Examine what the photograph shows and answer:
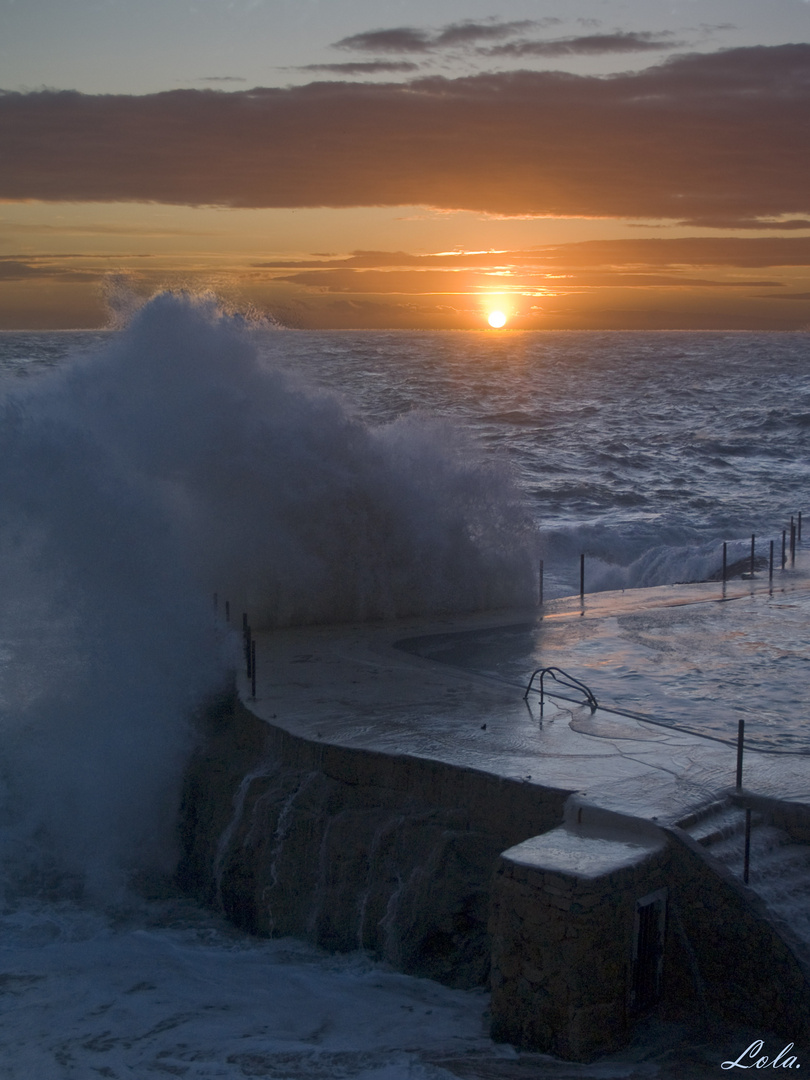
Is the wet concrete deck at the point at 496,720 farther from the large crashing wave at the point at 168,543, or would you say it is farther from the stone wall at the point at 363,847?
the large crashing wave at the point at 168,543

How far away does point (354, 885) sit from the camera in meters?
7.81

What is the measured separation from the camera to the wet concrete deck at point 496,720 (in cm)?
756

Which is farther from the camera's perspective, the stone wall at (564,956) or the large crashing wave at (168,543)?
the large crashing wave at (168,543)

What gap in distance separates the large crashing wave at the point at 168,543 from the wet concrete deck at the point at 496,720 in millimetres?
932

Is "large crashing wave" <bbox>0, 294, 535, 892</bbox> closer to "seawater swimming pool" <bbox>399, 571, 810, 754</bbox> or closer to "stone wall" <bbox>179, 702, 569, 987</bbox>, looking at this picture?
"stone wall" <bbox>179, 702, 569, 987</bbox>

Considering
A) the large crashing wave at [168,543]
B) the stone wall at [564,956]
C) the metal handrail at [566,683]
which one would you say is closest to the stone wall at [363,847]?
the stone wall at [564,956]

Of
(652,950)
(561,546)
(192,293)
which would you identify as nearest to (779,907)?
(652,950)

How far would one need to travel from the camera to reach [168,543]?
12.1 m

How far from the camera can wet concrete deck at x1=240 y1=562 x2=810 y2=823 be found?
7562mm

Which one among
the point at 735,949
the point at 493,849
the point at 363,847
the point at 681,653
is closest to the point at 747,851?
the point at 735,949

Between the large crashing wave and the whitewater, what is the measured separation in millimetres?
26

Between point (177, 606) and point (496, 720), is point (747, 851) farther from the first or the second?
point (177, 606)

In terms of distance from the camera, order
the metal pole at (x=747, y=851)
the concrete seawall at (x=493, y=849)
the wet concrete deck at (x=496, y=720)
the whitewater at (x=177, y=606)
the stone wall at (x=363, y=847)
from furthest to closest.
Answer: the wet concrete deck at (x=496, y=720) → the stone wall at (x=363, y=847) → the whitewater at (x=177, y=606) → the metal pole at (x=747, y=851) → the concrete seawall at (x=493, y=849)

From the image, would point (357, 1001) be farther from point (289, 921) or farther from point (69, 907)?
point (69, 907)
